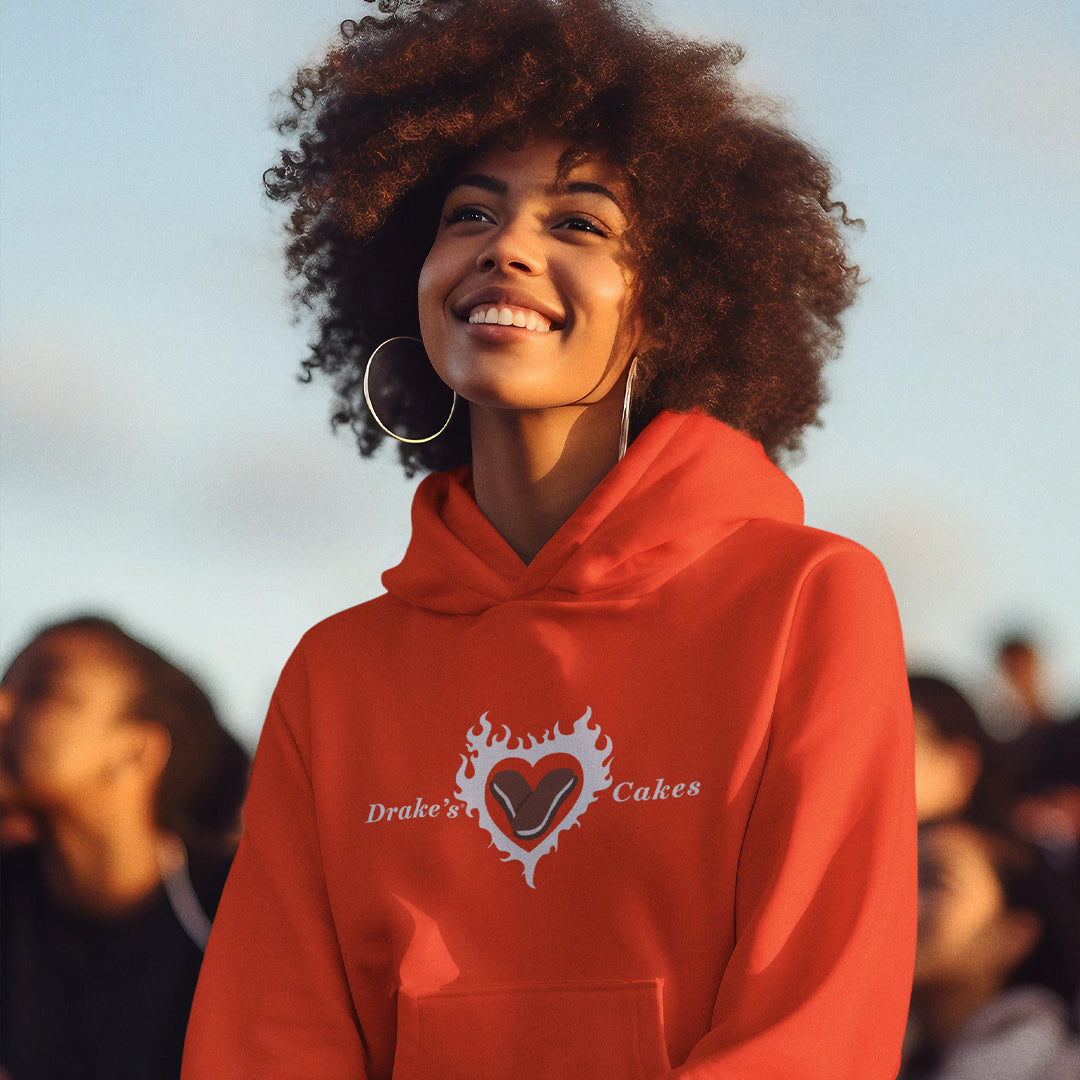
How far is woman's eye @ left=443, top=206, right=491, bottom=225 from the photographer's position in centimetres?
195

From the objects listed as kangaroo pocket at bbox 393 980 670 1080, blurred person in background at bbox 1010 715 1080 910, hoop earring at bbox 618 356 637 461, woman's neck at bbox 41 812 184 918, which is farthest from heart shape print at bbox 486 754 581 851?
blurred person in background at bbox 1010 715 1080 910

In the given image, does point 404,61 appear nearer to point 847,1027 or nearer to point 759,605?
point 759,605

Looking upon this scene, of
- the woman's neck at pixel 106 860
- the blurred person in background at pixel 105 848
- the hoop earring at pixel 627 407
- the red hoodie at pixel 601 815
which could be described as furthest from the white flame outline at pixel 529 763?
the woman's neck at pixel 106 860

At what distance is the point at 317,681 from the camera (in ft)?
6.50

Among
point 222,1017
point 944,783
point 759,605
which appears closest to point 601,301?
point 759,605

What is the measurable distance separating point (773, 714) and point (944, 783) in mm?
1828

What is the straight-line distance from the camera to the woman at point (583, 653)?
5.22ft

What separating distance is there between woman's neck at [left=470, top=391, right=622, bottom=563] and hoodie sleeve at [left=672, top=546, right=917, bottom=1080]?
41cm

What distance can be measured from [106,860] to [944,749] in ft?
6.43

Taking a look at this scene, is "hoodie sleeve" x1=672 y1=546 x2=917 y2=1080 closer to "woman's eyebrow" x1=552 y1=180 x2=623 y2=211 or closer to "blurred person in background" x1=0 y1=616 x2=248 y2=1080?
"woman's eyebrow" x1=552 y1=180 x2=623 y2=211

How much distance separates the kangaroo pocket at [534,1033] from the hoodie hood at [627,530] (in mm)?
493

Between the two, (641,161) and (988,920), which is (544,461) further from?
(988,920)

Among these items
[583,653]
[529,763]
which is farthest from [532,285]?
[529,763]

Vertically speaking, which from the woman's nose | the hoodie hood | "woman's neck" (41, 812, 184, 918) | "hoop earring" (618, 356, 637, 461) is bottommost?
"woman's neck" (41, 812, 184, 918)
